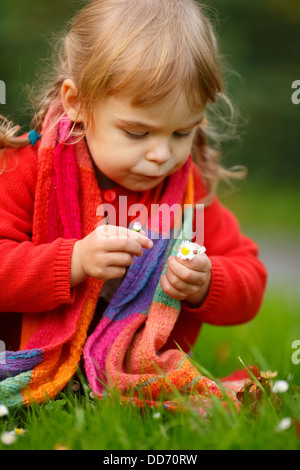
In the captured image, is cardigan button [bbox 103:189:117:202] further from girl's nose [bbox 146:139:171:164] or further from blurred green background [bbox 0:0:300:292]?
blurred green background [bbox 0:0:300:292]

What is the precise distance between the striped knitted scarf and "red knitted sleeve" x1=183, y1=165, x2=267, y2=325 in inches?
5.8

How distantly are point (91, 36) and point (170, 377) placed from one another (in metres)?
1.09

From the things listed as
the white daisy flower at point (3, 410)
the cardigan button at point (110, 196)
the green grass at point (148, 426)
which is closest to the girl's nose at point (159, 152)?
the cardigan button at point (110, 196)

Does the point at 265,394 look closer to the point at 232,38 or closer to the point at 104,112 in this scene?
the point at 104,112

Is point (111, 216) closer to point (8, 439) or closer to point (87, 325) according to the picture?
point (87, 325)

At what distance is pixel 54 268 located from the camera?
1980mm

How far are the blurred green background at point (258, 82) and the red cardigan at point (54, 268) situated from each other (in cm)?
324

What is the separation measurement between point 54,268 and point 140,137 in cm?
47

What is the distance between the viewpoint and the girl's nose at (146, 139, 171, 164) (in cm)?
200

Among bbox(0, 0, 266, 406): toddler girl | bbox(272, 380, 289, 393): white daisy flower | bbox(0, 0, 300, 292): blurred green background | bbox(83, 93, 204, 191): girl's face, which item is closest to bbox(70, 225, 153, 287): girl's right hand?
bbox(0, 0, 266, 406): toddler girl

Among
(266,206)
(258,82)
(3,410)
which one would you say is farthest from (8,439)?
(258,82)

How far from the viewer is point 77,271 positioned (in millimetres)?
1988

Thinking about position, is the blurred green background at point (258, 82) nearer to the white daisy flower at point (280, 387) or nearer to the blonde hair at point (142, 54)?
the blonde hair at point (142, 54)
